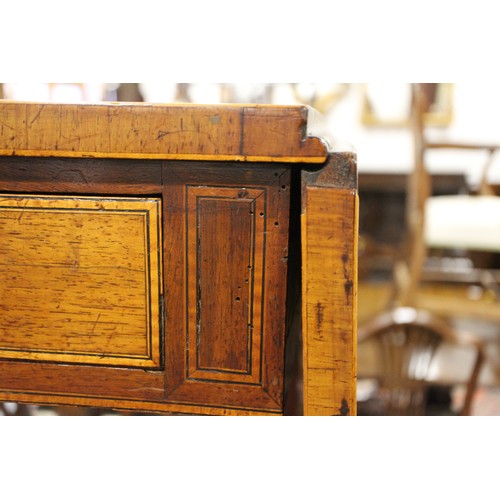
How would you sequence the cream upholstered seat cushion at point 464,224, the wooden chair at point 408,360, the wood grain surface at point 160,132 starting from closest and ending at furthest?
the wood grain surface at point 160,132, the wooden chair at point 408,360, the cream upholstered seat cushion at point 464,224

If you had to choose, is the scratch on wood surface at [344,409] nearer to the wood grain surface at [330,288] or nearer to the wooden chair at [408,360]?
the wood grain surface at [330,288]

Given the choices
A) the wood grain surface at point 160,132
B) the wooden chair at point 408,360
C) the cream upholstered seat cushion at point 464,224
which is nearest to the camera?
the wood grain surface at point 160,132

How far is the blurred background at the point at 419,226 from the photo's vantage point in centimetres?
129

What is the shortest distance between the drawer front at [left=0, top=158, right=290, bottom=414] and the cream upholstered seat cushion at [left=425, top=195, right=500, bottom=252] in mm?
1085

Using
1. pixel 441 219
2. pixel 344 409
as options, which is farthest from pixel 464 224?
pixel 344 409

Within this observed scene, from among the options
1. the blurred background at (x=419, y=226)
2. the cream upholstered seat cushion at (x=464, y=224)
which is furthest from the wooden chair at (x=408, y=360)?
the cream upholstered seat cushion at (x=464, y=224)

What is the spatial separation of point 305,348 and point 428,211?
44.4 inches

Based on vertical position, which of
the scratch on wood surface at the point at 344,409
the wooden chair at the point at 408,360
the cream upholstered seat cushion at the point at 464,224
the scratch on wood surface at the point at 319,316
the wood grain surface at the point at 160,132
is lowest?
the wooden chair at the point at 408,360

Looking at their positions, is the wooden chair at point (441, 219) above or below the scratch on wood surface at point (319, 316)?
below

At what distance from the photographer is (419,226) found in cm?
152

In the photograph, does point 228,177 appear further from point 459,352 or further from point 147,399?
point 459,352

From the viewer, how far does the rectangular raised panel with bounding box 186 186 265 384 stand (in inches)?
19.3

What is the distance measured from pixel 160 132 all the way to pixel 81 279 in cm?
16

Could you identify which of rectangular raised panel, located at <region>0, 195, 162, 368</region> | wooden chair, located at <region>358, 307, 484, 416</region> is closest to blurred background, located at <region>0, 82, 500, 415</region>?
wooden chair, located at <region>358, 307, 484, 416</region>
